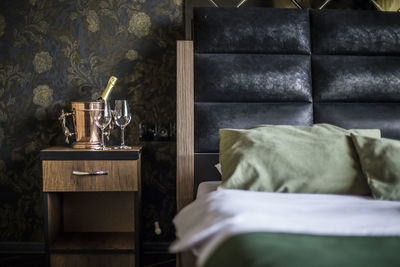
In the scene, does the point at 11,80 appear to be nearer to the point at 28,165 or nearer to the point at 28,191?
the point at 28,165

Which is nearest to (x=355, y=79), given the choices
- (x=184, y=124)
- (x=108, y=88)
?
(x=184, y=124)

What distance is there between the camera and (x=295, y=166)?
4.82 ft

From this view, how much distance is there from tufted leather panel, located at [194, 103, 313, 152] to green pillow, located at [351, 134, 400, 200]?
1.69 feet

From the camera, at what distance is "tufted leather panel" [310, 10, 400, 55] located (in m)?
2.04

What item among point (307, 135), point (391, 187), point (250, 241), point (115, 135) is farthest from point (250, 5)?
point (250, 241)

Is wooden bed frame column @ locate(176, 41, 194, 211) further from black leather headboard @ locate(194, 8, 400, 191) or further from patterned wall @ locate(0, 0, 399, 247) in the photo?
patterned wall @ locate(0, 0, 399, 247)

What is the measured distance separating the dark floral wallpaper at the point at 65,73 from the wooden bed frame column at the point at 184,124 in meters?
0.30

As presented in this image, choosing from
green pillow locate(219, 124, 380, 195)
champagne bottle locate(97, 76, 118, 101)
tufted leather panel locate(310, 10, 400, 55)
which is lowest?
green pillow locate(219, 124, 380, 195)

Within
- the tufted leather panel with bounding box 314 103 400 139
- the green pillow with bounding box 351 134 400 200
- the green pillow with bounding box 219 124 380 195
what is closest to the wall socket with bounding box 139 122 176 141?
the green pillow with bounding box 219 124 380 195

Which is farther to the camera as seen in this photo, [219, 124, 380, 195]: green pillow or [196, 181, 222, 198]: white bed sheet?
[196, 181, 222, 198]: white bed sheet

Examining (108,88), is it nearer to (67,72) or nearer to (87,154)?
(67,72)

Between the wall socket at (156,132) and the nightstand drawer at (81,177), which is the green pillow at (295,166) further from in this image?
the wall socket at (156,132)

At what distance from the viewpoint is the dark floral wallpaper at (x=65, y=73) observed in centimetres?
225

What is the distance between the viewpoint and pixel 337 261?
2.46ft
